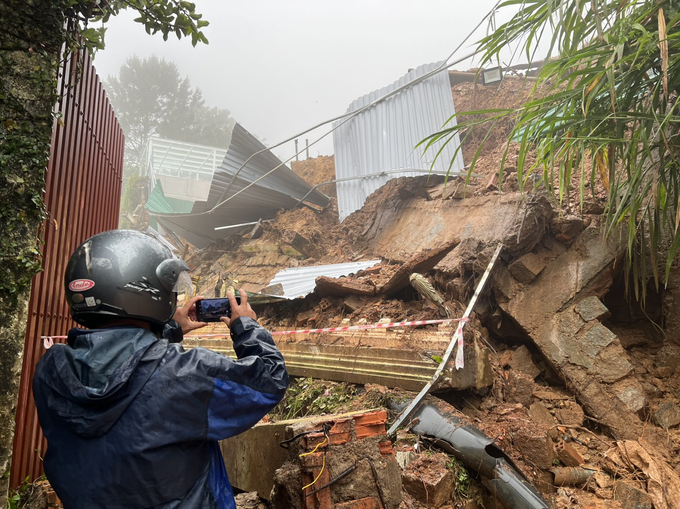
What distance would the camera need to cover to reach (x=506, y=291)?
5.61 meters

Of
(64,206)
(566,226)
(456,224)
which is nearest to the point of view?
(64,206)

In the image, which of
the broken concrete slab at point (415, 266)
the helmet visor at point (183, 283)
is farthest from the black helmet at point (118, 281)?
the broken concrete slab at point (415, 266)

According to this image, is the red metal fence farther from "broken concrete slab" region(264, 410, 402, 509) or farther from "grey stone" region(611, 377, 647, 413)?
"grey stone" region(611, 377, 647, 413)

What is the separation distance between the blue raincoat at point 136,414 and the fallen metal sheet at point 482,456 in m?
2.52

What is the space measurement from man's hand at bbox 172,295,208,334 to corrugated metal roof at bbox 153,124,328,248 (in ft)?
28.9

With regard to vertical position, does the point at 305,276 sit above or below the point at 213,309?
below

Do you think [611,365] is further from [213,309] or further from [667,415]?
[213,309]

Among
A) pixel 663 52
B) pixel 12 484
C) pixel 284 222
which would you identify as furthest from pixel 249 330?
pixel 284 222

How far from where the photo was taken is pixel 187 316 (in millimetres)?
1877

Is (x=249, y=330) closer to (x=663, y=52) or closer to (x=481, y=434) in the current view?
(x=481, y=434)

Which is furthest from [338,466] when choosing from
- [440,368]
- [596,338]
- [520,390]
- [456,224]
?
[456,224]

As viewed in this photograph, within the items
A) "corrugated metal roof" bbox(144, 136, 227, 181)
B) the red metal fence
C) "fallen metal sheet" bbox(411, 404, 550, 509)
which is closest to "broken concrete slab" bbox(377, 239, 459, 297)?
"fallen metal sheet" bbox(411, 404, 550, 509)

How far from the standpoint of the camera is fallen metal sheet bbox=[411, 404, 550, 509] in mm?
3156

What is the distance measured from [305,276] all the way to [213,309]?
624cm
